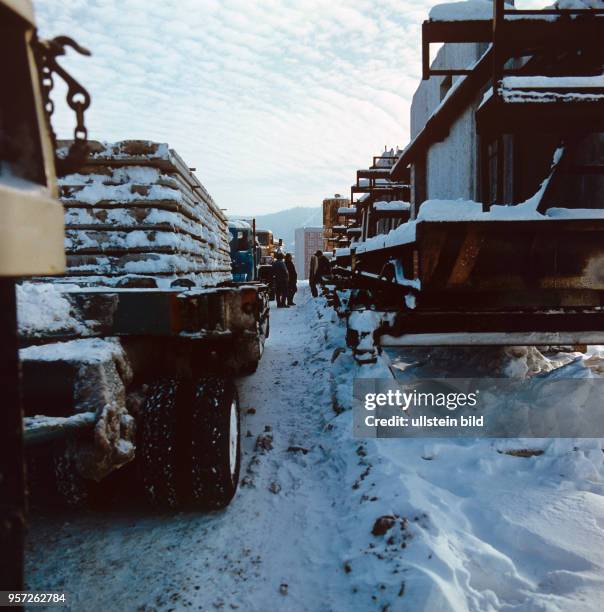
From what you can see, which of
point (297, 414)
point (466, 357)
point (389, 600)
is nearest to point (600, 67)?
point (466, 357)

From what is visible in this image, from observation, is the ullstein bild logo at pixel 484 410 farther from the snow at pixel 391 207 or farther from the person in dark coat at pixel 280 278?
the person in dark coat at pixel 280 278

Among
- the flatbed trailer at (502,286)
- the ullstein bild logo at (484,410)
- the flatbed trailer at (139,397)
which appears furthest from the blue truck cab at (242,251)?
the flatbed trailer at (139,397)

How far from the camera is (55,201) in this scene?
116cm

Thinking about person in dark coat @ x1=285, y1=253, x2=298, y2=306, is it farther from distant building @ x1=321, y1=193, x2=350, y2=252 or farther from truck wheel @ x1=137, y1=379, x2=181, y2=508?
truck wheel @ x1=137, y1=379, x2=181, y2=508

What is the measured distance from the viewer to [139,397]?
268cm

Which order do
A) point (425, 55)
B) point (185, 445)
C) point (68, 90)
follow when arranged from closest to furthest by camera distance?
point (68, 90), point (185, 445), point (425, 55)

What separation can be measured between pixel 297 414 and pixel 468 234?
2505 mm

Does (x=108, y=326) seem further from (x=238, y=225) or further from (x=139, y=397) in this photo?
(x=238, y=225)

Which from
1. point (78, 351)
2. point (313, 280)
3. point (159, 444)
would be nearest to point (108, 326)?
point (78, 351)

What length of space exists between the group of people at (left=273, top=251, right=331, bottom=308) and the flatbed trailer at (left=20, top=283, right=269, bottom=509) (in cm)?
1328

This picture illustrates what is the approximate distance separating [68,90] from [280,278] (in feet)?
50.3

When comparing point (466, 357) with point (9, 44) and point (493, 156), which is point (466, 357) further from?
point (9, 44)

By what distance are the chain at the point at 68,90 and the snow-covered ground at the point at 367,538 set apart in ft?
6.58

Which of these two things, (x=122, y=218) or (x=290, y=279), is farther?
(x=290, y=279)
